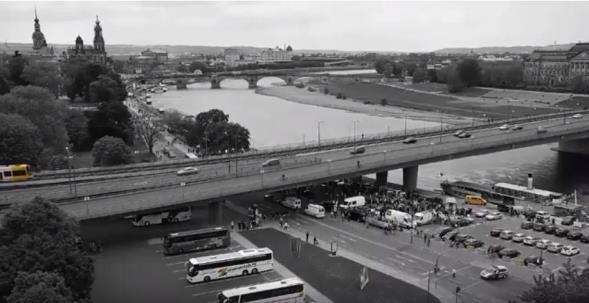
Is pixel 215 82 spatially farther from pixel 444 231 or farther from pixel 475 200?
pixel 444 231

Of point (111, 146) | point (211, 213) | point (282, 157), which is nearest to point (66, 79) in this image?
point (111, 146)

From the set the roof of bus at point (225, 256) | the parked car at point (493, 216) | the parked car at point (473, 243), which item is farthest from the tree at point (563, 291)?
the parked car at point (493, 216)

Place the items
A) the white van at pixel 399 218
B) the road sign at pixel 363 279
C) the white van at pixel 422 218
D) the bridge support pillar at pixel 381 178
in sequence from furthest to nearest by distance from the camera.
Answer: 1. the bridge support pillar at pixel 381 178
2. the white van at pixel 422 218
3. the white van at pixel 399 218
4. the road sign at pixel 363 279

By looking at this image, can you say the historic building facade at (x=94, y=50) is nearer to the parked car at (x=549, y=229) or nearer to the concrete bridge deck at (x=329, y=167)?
the concrete bridge deck at (x=329, y=167)

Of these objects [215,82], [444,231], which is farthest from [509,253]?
[215,82]

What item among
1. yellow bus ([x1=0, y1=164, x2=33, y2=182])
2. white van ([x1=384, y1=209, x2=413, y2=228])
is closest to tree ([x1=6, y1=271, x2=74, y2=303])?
white van ([x1=384, y1=209, x2=413, y2=228])
